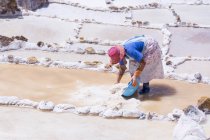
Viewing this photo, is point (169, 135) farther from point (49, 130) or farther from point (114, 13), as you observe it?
point (114, 13)

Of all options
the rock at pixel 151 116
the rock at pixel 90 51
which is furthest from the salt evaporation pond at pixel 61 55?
the rock at pixel 151 116

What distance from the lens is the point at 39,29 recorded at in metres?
15.0

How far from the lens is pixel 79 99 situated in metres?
10.2

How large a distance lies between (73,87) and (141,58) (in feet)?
6.19

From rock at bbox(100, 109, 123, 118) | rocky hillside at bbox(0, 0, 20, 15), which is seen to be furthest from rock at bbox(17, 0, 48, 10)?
rock at bbox(100, 109, 123, 118)

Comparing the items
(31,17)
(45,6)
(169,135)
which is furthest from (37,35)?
(169,135)

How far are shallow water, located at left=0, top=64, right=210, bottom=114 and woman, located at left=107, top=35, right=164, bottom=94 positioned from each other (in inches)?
17.9

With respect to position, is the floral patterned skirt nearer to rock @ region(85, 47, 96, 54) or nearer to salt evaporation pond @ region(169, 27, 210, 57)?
rock @ region(85, 47, 96, 54)

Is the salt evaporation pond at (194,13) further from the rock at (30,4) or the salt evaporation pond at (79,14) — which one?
the rock at (30,4)

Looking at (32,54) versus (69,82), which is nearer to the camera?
(69,82)

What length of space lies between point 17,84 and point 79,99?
1.54 m

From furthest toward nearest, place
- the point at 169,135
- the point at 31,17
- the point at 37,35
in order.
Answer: the point at 31,17, the point at 37,35, the point at 169,135

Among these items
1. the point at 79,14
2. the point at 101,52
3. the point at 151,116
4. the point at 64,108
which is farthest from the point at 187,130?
the point at 79,14

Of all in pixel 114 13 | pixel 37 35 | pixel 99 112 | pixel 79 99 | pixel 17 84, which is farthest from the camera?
pixel 114 13
